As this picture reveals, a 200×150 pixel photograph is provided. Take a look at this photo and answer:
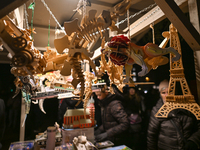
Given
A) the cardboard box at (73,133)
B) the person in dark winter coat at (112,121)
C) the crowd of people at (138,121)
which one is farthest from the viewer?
the person in dark winter coat at (112,121)

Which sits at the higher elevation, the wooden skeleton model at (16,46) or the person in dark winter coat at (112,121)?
the wooden skeleton model at (16,46)

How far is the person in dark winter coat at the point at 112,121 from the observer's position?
9.68 ft

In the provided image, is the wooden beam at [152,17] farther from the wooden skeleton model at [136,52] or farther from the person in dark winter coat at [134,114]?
the person in dark winter coat at [134,114]

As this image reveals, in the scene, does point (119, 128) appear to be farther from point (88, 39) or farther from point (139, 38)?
point (88, 39)

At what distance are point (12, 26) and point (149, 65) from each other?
0.74 m

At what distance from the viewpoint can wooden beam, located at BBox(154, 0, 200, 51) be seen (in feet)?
2.88

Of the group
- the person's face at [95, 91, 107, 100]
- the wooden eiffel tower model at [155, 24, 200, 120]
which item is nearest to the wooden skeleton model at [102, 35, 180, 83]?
the wooden eiffel tower model at [155, 24, 200, 120]

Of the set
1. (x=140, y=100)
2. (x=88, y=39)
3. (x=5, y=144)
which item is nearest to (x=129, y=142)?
(x=140, y=100)

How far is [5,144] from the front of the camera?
9.31ft

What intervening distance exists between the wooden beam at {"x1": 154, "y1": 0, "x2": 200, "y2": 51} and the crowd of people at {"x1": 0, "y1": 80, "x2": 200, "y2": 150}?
1007mm

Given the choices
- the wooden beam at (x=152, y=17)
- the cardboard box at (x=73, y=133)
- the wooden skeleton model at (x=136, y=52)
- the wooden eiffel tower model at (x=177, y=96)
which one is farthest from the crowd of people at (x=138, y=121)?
the wooden skeleton model at (x=136, y=52)

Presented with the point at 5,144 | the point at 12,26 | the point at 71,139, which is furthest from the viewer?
the point at 5,144

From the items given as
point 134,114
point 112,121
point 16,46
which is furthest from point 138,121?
point 16,46

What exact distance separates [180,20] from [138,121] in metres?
2.26
